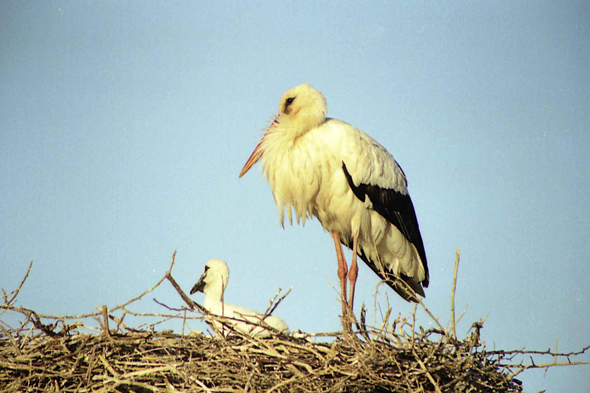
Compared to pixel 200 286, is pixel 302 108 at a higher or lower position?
higher

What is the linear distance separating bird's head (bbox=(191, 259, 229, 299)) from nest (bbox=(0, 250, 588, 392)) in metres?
0.57

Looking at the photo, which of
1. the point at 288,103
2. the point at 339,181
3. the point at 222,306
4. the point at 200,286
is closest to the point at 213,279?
the point at 200,286

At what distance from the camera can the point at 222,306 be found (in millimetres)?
3182

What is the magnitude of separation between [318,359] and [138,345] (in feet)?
2.35

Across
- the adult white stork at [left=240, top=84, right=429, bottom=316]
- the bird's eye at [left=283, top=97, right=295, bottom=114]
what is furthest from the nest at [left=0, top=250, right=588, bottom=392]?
the bird's eye at [left=283, top=97, right=295, bottom=114]

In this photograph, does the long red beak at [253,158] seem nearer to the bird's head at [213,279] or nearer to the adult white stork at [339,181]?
the adult white stork at [339,181]

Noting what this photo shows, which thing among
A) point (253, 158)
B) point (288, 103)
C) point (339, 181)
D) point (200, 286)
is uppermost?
point (288, 103)

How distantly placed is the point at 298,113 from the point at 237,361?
173cm

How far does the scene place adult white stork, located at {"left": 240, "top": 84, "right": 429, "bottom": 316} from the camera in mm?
3938

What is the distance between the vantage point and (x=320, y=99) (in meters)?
4.06

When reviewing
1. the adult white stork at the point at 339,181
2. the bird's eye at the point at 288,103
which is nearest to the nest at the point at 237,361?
the adult white stork at the point at 339,181

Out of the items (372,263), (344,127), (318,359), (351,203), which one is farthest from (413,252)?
(318,359)

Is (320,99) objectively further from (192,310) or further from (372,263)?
(192,310)

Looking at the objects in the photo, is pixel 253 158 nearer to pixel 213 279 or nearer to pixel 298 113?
pixel 298 113
